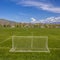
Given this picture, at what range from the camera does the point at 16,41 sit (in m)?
13.4

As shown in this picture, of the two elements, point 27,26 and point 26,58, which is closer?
point 26,58

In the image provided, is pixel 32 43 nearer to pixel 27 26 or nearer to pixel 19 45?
pixel 19 45

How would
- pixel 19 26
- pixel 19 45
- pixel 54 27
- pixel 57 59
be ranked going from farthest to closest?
pixel 19 26 → pixel 54 27 → pixel 19 45 → pixel 57 59

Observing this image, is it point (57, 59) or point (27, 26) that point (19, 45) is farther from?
point (27, 26)

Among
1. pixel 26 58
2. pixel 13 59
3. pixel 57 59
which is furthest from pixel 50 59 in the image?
pixel 13 59

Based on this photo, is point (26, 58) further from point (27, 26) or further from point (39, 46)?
point (27, 26)

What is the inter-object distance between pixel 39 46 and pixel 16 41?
1.84 m

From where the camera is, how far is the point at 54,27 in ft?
243

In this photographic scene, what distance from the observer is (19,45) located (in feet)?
43.0

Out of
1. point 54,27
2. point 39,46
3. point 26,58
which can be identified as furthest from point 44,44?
point 54,27

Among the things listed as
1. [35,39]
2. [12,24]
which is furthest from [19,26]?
[35,39]

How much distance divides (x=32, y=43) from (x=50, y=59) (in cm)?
422

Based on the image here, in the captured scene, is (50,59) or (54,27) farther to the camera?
(54,27)

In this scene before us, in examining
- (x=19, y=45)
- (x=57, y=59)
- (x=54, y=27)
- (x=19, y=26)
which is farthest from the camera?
(x=19, y=26)
